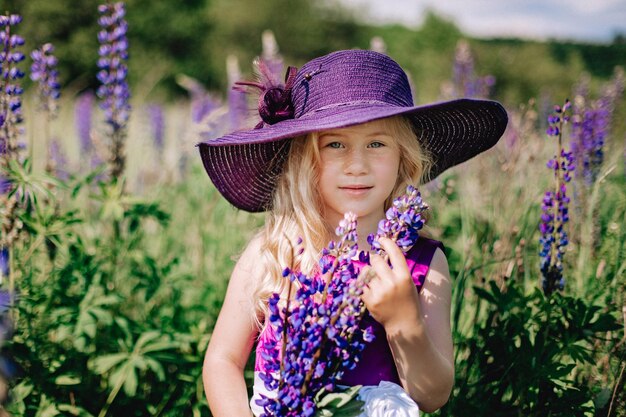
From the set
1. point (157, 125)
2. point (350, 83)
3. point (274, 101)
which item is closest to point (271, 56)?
point (157, 125)

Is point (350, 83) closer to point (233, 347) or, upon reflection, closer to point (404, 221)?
point (404, 221)

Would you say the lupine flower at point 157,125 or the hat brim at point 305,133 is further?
the lupine flower at point 157,125

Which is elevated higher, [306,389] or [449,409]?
[306,389]

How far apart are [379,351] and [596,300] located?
954 millimetres

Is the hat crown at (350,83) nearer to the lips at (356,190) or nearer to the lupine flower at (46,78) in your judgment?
the lips at (356,190)

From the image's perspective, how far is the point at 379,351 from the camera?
157 centimetres

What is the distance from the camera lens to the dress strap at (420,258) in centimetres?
160

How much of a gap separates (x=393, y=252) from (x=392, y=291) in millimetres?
90

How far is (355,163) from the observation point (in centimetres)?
155

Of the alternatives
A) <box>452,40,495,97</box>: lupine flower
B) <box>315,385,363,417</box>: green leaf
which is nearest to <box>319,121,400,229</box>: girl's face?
<box>315,385,363,417</box>: green leaf

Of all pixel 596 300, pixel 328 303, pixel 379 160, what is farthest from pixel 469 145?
pixel 328 303

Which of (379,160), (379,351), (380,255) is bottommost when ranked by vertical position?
(379,351)

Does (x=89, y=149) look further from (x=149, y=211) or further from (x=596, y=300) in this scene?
(x=596, y=300)

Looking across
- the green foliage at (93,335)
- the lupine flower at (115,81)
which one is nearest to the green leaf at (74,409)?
the green foliage at (93,335)
